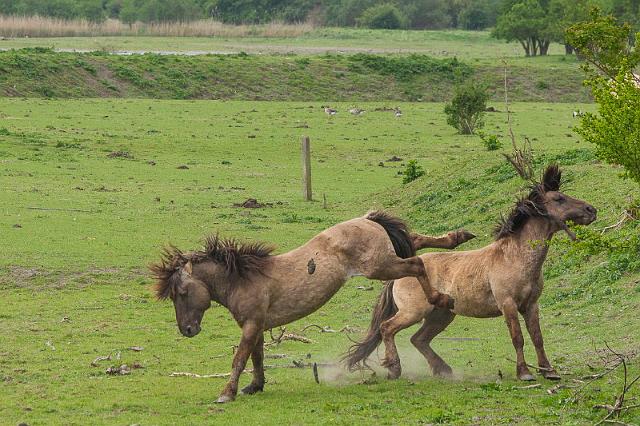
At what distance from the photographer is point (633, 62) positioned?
1138 cm

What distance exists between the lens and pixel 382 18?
11075cm

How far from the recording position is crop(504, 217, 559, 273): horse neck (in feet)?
38.8

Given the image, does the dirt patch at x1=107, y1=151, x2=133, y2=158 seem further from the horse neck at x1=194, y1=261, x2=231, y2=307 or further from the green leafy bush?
the green leafy bush

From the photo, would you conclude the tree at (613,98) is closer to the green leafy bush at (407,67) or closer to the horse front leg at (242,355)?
the horse front leg at (242,355)

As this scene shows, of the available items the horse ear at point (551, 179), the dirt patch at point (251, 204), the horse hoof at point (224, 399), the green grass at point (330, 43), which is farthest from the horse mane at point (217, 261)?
the green grass at point (330, 43)

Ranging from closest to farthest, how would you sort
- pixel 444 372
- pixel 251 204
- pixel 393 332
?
pixel 393 332
pixel 444 372
pixel 251 204

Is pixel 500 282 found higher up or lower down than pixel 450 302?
higher up

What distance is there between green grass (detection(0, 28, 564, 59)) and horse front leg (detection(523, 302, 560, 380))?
58156 mm

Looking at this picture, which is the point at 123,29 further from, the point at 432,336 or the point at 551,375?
the point at 551,375

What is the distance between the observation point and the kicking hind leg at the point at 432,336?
12500 millimetres

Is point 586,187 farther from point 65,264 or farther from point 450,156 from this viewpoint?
point 450,156

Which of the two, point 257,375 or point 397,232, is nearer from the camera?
point 257,375

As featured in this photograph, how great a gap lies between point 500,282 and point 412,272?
0.90 metres

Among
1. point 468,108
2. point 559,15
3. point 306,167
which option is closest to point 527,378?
point 306,167
